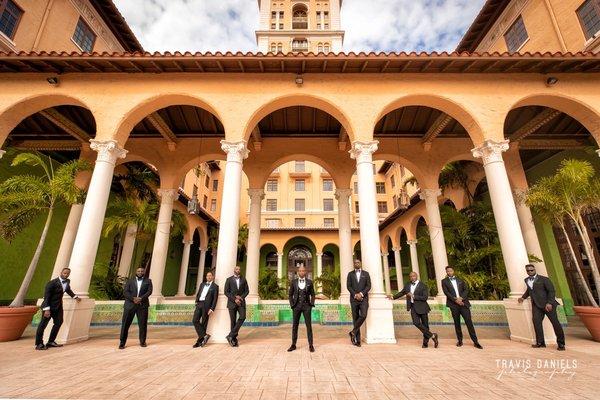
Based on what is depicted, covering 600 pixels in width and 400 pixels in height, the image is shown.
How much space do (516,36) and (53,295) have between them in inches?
797

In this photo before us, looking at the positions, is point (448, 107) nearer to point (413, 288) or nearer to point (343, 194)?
point (343, 194)

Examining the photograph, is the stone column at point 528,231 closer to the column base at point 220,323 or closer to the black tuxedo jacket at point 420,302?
the black tuxedo jacket at point 420,302

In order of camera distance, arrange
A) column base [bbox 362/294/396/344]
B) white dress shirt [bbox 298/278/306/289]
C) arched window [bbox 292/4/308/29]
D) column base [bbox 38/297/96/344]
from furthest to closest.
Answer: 1. arched window [bbox 292/4/308/29]
2. column base [bbox 362/294/396/344]
3. column base [bbox 38/297/96/344]
4. white dress shirt [bbox 298/278/306/289]

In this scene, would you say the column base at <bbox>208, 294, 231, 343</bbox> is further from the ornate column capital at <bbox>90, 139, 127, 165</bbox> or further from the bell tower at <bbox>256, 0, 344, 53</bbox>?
the bell tower at <bbox>256, 0, 344, 53</bbox>

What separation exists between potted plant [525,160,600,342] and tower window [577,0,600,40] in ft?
24.0

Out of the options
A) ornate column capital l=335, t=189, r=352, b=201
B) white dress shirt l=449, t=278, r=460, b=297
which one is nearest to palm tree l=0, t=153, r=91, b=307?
ornate column capital l=335, t=189, r=352, b=201

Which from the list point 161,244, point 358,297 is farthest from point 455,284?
point 161,244

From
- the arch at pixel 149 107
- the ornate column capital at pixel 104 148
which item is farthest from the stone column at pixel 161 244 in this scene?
the ornate column capital at pixel 104 148

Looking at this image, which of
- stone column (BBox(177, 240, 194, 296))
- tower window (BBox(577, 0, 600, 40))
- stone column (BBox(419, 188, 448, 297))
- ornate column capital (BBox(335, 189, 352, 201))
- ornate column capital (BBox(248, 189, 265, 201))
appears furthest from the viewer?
stone column (BBox(177, 240, 194, 296))

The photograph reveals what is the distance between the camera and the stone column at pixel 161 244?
10.8 meters

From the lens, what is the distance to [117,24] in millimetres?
16188

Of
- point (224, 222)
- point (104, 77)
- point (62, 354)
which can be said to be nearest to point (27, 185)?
point (104, 77)

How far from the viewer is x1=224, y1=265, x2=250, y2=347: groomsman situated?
6301 millimetres

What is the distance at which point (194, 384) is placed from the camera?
3766 mm
